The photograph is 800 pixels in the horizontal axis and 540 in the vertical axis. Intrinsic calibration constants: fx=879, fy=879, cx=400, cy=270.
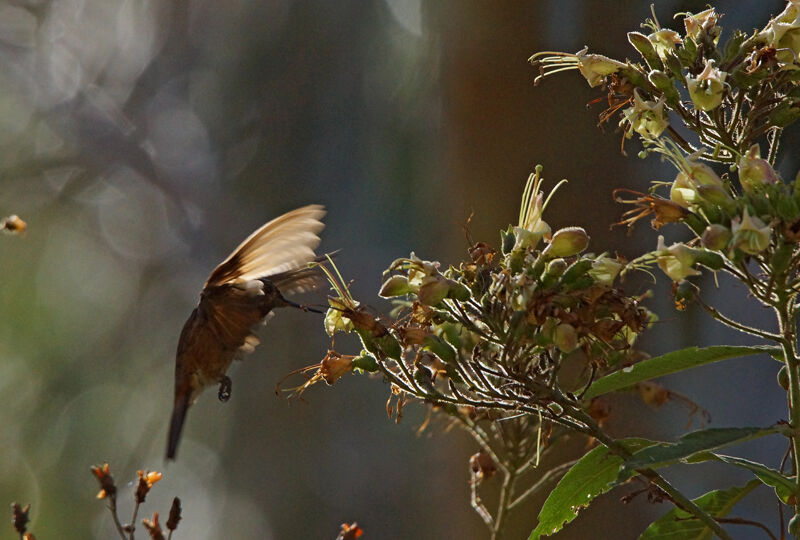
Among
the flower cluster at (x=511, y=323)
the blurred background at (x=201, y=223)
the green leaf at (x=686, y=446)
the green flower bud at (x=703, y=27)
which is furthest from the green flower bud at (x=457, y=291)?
the blurred background at (x=201, y=223)

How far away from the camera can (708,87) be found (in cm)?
133

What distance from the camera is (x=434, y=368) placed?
4.55 ft

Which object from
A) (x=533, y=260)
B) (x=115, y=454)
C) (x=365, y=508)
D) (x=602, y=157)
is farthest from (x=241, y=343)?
(x=115, y=454)

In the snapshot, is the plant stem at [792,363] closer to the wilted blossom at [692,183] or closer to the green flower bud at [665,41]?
the wilted blossom at [692,183]

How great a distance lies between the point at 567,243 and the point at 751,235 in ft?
0.86

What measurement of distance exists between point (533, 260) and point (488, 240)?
151cm

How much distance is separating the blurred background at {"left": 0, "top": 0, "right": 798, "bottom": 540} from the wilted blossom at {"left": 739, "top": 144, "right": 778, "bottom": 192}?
9.31 feet

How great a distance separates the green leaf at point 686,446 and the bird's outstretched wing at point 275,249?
2.48ft

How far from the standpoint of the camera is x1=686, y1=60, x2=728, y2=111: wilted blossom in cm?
131

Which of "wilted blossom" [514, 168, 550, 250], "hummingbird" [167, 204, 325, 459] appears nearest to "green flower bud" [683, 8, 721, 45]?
"wilted blossom" [514, 168, 550, 250]

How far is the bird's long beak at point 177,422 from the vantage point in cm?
164

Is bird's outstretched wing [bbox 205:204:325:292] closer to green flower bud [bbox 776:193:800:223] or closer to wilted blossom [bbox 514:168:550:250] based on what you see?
wilted blossom [bbox 514:168:550:250]

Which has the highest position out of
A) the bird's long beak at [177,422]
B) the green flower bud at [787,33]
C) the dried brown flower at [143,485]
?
the green flower bud at [787,33]

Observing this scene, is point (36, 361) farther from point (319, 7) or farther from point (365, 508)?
point (319, 7)
